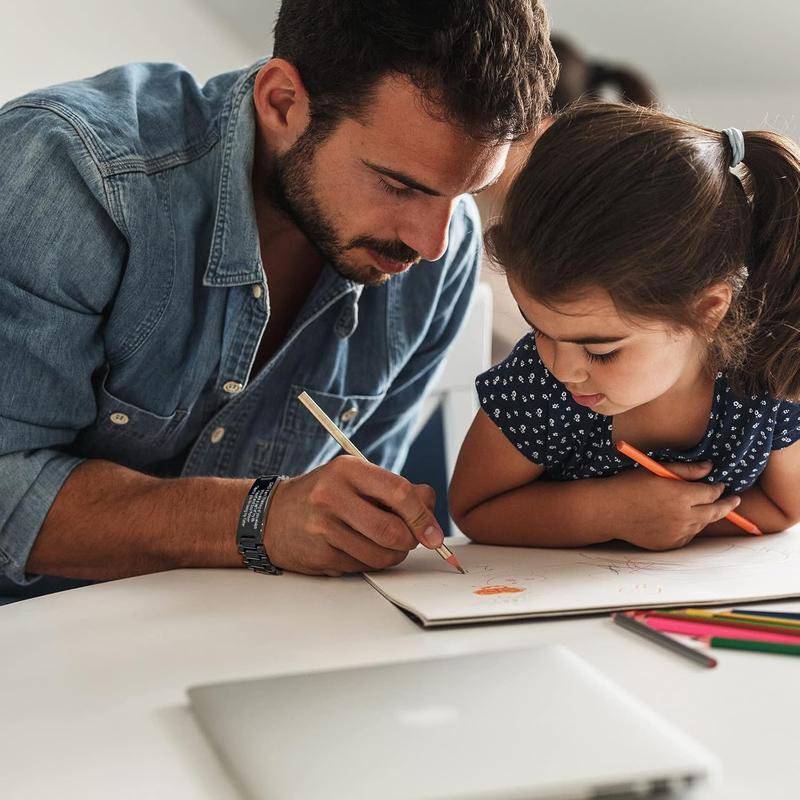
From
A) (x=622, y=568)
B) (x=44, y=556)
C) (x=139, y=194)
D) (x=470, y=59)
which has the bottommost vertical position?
(x=44, y=556)

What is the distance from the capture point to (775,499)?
107 centimetres

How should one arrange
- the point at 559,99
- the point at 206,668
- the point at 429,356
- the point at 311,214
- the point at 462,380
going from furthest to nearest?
the point at 559,99 < the point at 462,380 < the point at 429,356 < the point at 311,214 < the point at 206,668

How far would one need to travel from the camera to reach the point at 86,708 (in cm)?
61

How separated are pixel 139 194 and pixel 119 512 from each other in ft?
1.12

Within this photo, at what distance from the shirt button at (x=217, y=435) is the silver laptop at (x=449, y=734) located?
68 centimetres

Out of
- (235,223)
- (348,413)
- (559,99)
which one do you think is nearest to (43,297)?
(235,223)

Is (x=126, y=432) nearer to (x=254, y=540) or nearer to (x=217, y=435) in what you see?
(x=217, y=435)

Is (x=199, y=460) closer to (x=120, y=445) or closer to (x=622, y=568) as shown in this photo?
(x=120, y=445)

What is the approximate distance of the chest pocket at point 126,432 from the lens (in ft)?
3.82

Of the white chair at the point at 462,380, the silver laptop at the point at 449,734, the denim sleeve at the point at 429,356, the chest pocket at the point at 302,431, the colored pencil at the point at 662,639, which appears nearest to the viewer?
the silver laptop at the point at 449,734

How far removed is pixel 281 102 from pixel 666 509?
25.1 inches

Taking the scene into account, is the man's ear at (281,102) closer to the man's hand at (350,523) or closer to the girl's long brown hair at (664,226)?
the girl's long brown hair at (664,226)

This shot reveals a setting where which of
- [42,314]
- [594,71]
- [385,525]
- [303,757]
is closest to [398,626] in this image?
[385,525]

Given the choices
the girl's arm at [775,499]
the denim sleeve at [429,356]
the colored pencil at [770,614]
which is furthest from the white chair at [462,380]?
the colored pencil at [770,614]
